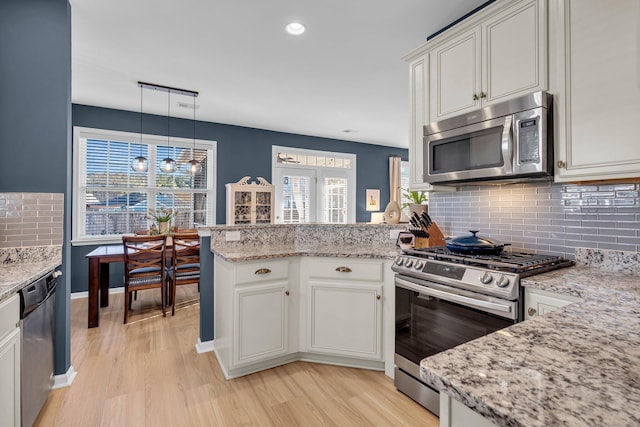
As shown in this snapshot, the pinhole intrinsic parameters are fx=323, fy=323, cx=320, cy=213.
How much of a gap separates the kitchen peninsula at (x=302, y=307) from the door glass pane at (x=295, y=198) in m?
3.46

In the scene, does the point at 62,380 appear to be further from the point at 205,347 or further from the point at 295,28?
the point at 295,28

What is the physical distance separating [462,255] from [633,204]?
2.86 feet

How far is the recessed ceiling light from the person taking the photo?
98.9 inches

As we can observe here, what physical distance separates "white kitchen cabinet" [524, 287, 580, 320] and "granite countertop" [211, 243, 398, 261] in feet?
2.78

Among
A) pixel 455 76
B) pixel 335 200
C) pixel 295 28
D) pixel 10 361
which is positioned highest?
pixel 295 28

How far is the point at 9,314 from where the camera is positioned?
1.43m

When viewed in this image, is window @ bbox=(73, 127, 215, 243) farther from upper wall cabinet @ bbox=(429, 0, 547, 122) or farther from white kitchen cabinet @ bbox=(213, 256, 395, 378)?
upper wall cabinet @ bbox=(429, 0, 547, 122)

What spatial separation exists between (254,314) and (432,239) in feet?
4.75

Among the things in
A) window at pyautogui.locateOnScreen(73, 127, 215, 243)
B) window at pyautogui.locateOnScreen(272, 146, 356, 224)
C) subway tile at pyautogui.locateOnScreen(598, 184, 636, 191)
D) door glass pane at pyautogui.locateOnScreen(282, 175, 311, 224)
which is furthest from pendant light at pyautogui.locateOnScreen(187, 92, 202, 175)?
subway tile at pyautogui.locateOnScreen(598, 184, 636, 191)

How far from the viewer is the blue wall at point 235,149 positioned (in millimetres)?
4469

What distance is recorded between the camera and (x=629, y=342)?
747 mm

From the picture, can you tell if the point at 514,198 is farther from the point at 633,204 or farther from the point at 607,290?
the point at 607,290

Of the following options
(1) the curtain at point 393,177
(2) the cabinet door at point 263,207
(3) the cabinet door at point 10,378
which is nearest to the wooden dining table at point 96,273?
(2) the cabinet door at point 263,207

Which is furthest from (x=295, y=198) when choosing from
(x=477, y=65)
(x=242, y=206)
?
(x=477, y=65)
